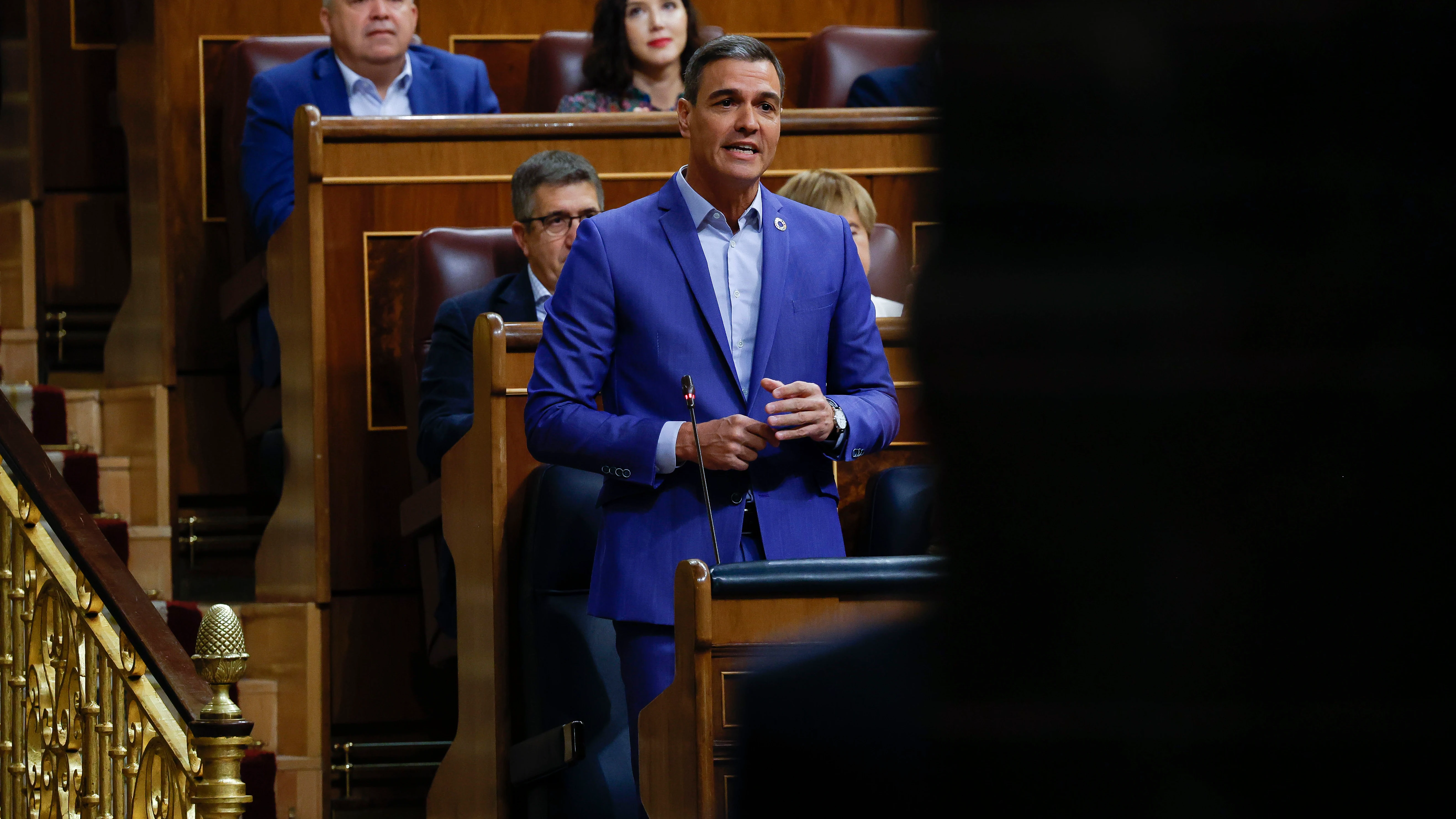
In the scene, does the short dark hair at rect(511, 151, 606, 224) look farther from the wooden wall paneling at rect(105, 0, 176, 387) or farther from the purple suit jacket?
the wooden wall paneling at rect(105, 0, 176, 387)

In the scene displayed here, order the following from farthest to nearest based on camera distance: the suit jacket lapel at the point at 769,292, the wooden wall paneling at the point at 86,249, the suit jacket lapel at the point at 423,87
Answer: the wooden wall paneling at the point at 86,249, the suit jacket lapel at the point at 423,87, the suit jacket lapel at the point at 769,292

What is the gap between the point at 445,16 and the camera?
171 inches

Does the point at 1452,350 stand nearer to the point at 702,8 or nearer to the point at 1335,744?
the point at 1335,744


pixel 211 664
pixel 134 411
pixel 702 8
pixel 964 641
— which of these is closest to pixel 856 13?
pixel 702 8

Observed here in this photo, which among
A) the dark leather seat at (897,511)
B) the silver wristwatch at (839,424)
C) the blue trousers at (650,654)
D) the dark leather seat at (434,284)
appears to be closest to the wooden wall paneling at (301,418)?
the dark leather seat at (434,284)

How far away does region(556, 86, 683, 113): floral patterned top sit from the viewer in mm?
3436

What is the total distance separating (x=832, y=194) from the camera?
106 inches

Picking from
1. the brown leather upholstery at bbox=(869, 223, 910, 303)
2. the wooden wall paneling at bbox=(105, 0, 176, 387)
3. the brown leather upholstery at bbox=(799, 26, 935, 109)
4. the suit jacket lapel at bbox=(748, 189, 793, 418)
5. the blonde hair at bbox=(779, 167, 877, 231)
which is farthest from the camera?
the brown leather upholstery at bbox=(799, 26, 935, 109)

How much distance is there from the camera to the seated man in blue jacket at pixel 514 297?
8.93 ft

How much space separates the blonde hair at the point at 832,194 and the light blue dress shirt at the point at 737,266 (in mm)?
763

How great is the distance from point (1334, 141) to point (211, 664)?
232 cm

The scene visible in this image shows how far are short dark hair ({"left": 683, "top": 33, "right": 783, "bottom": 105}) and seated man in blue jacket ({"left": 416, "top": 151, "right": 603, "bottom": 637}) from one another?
0.77 m

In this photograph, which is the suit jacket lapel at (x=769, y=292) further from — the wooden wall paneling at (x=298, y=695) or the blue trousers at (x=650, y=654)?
the wooden wall paneling at (x=298, y=695)

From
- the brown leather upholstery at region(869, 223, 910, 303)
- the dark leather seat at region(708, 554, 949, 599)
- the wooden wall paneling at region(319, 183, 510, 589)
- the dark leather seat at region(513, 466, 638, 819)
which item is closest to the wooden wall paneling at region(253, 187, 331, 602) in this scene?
the wooden wall paneling at region(319, 183, 510, 589)
